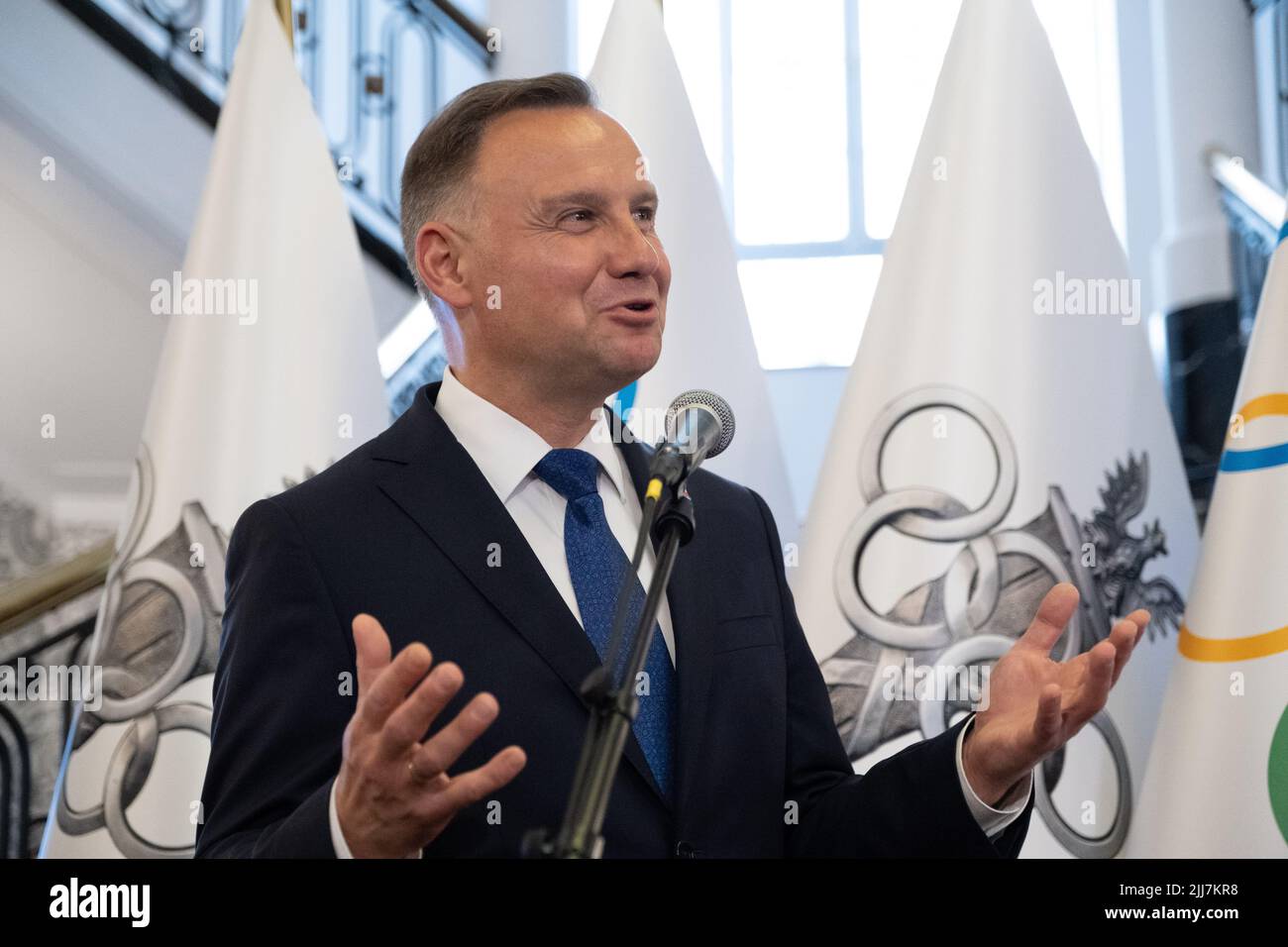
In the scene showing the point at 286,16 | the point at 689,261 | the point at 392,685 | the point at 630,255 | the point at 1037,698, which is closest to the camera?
the point at 392,685

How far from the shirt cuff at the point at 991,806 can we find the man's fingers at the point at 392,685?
77 centimetres

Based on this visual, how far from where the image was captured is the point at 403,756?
4.16 feet

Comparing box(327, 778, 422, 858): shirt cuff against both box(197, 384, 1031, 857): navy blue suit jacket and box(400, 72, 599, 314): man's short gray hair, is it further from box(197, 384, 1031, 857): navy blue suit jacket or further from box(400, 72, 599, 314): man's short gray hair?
box(400, 72, 599, 314): man's short gray hair

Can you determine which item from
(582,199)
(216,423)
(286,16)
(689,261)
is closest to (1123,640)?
(582,199)

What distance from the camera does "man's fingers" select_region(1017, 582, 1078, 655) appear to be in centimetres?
161

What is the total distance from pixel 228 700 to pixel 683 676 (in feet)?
1.86

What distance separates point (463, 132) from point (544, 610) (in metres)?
0.79

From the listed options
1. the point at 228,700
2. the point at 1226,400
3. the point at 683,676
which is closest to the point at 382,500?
the point at 228,700

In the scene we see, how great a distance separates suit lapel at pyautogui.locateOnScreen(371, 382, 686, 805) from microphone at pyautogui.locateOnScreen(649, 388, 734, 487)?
0.98 ft

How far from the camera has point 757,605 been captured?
1898 mm

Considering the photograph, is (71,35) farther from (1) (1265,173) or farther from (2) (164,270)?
(1) (1265,173)

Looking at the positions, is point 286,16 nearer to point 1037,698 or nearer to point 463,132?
point 463,132

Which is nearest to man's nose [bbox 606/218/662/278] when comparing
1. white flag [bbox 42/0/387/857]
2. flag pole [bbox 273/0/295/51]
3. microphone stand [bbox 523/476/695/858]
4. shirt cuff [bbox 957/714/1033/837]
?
microphone stand [bbox 523/476/695/858]

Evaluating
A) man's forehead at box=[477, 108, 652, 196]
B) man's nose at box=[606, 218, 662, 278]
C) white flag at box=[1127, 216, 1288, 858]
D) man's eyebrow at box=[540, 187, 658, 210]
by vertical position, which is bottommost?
white flag at box=[1127, 216, 1288, 858]
